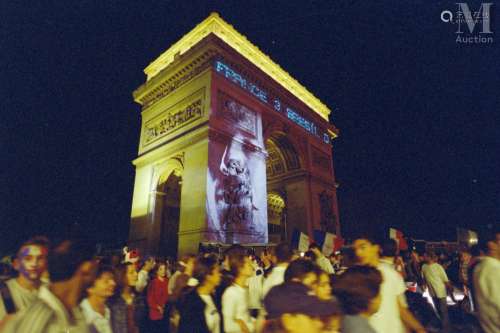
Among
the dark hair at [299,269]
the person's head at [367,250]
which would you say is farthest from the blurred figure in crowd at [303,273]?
the person's head at [367,250]

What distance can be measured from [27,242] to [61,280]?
5.67 feet

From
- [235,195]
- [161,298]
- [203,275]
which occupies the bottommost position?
[161,298]

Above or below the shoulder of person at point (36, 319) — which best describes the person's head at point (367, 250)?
above

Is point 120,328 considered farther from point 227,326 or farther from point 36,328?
point 36,328

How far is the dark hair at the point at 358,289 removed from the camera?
238 centimetres

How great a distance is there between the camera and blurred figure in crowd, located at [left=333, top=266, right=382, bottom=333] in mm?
2285

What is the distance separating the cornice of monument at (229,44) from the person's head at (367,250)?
18.0 m

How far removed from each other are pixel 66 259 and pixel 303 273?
242cm

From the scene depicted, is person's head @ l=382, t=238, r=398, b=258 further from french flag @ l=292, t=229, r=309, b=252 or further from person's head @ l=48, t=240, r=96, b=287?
french flag @ l=292, t=229, r=309, b=252

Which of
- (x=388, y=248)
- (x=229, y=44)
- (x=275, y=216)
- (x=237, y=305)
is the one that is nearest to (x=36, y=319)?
(x=237, y=305)

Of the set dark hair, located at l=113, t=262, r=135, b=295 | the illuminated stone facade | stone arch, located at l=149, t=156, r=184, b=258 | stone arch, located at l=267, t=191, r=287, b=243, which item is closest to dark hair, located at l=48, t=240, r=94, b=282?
dark hair, located at l=113, t=262, r=135, b=295

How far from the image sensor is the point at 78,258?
8.06 ft

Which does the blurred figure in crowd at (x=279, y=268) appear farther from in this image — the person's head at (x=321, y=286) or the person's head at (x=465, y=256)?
the person's head at (x=465, y=256)

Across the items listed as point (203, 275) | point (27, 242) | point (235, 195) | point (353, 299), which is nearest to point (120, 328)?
point (203, 275)
